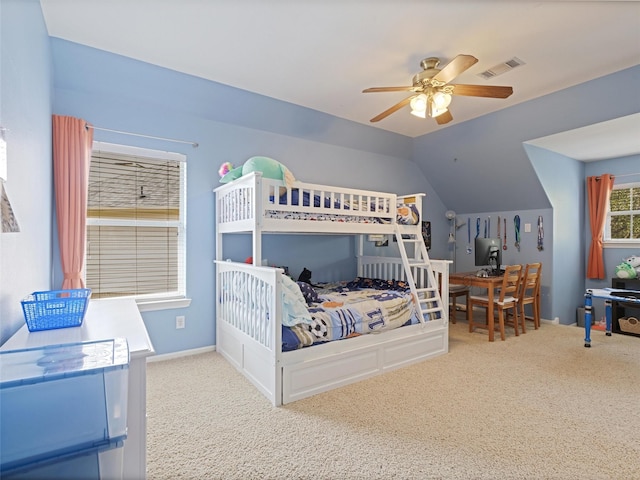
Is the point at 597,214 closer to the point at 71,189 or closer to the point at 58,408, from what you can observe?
the point at 58,408

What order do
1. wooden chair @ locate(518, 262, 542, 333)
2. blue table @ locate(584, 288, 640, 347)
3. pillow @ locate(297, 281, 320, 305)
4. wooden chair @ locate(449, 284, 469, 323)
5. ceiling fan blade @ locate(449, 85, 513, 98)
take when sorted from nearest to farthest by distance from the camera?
A: 1. ceiling fan blade @ locate(449, 85, 513, 98)
2. pillow @ locate(297, 281, 320, 305)
3. blue table @ locate(584, 288, 640, 347)
4. wooden chair @ locate(518, 262, 542, 333)
5. wooden chair @ locate(449, 284, 469, 323)

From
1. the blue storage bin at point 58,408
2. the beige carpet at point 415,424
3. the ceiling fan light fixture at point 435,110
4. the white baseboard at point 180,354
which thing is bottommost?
the beige carpet at point 415,424

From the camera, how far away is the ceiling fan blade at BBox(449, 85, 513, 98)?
92.1 inches

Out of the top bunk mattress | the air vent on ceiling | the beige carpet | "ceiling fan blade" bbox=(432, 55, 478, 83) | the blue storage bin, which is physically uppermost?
the air vent on ceiling

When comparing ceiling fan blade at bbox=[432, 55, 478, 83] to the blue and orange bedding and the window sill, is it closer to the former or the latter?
the blue and orange bedding

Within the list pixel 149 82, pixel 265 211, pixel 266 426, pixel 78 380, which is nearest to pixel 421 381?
pixel 266 426

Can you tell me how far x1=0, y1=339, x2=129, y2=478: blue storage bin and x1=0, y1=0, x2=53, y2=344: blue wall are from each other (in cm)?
65

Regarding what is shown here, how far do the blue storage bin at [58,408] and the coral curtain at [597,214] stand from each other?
614 cm

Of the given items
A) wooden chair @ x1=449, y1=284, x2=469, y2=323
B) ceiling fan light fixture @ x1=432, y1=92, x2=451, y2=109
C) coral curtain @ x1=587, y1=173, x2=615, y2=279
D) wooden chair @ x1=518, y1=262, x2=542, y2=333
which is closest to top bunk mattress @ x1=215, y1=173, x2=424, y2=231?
ceiling fan light fixture @ x1=432, y1=92, x2=451, y2=109

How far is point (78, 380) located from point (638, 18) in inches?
137

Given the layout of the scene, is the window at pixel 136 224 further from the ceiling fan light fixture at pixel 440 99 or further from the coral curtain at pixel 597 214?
the coral curtain at pixel 597 214

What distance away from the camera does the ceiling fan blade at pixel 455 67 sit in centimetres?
206

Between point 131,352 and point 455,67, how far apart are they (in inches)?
96.0

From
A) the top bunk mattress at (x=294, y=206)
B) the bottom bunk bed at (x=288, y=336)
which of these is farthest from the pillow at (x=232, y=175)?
the bottom bunk bed at (x=288, y=336)
